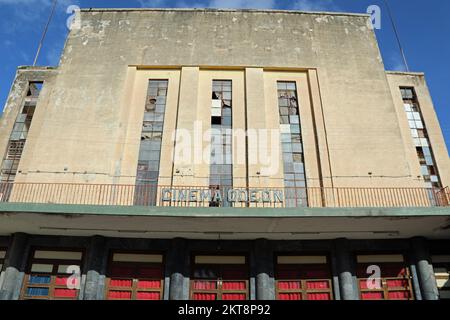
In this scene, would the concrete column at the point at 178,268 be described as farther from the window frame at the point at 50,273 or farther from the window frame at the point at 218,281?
the window frame at the point at 50,273

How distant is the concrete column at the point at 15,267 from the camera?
1162 centimetres

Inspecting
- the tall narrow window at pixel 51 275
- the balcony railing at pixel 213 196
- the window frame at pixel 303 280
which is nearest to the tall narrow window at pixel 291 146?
the balcony railing at pixel 213 196

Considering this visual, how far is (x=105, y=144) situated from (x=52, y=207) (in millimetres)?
4128

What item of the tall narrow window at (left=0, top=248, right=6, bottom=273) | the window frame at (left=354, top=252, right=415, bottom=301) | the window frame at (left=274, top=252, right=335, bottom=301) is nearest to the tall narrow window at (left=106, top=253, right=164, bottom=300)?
the tall narrow window at (left=0, top=248, right=6, bottom=273)

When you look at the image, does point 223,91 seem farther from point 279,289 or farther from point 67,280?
point 67,280

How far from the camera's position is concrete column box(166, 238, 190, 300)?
11.7 m

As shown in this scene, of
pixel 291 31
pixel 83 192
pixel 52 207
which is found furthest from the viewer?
pixel 291 31

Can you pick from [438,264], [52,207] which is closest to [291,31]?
[438,264]

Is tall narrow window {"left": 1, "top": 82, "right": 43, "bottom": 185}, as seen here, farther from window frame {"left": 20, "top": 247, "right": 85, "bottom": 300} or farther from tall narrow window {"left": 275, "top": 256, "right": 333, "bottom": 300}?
tall narrow window {"left": 275, "top": 256, "right": 333, "bottom": 300}

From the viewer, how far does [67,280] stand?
475 inches

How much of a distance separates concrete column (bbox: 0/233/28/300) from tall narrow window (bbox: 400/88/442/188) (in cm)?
1450

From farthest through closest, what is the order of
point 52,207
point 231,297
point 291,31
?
point 291,31, point 231,297, point 52,207

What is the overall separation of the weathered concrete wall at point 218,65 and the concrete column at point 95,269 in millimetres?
2501

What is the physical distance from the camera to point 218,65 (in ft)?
53.5
